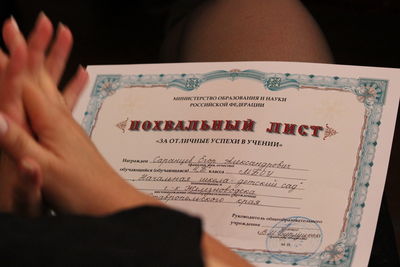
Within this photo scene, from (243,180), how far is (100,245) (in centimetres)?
22

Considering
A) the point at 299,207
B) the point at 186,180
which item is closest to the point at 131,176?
the point at 186,180

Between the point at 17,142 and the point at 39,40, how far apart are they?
9 centimetres

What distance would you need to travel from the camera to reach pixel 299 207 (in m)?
0.54

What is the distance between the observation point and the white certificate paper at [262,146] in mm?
531

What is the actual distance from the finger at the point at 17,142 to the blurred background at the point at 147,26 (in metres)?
0.80

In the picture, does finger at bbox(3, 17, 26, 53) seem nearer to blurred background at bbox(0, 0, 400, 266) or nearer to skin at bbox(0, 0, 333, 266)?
skin at bbox(0, 0, 333, 266)

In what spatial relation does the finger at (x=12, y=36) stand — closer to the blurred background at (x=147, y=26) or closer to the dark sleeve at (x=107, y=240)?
the dark sleeve at (x=107, y=240)

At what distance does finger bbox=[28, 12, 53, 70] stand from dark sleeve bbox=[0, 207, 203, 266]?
20 centimetres

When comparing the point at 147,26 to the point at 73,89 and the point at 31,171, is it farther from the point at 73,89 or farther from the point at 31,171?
the point at 31,171

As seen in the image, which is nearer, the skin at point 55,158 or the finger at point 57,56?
the skin at point 55,158

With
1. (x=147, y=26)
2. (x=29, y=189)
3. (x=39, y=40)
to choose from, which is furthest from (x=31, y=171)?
(x=147, y=26)

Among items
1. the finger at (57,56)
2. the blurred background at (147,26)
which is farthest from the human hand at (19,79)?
the blurred background at (147,26)

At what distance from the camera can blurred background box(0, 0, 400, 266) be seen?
4.31ft

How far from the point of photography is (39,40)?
1.76 ft
